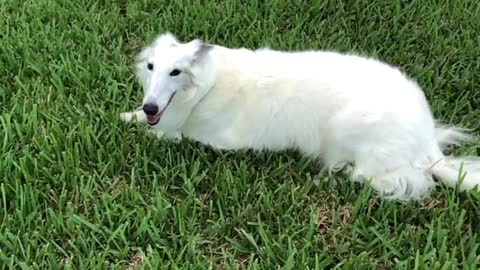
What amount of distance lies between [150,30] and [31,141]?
1.26 meters

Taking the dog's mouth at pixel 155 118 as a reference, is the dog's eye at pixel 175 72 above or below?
above

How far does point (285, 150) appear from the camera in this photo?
344cm

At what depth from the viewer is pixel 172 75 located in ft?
10.8

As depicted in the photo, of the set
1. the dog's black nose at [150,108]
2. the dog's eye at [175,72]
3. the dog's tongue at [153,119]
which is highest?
the dog's eye at [175,72]

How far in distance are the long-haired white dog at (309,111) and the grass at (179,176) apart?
9 centimetres

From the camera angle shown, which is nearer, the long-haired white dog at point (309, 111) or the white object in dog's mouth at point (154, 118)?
the long-haired white dog at point (309, 111)

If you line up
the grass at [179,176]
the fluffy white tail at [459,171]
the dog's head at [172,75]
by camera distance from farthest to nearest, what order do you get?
the dog's head at [172,75] < the fluffy white tail at [459,171] < the grass at [179,176]

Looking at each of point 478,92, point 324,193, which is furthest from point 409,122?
point 478,92

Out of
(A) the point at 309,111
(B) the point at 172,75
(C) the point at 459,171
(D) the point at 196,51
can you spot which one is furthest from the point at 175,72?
(C) the point at 459,171

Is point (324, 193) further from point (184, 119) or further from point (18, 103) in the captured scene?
point (18, 103)

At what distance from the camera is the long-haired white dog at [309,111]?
124 inches

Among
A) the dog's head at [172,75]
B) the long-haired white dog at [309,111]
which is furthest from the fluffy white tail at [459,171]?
the dog's head at [172,75]

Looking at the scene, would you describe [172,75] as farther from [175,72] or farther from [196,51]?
[196,51]

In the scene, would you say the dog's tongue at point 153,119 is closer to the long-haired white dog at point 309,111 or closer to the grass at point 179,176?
the long-haired white dog at point 309,111
